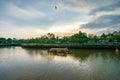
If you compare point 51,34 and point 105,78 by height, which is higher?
point 51,34

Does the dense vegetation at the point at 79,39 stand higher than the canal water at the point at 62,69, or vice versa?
the dense vegetation at the point at 79,39

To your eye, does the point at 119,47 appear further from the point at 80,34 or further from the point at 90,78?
the point at 80,34

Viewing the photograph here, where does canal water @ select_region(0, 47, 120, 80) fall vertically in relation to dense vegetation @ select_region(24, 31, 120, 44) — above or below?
below

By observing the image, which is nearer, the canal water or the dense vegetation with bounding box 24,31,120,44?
the canal water

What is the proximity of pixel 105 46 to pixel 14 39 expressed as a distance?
499ft

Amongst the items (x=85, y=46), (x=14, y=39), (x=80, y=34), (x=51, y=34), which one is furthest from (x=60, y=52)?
(x=14, y=39)

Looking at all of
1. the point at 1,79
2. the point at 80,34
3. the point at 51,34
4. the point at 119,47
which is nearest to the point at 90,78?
the point at 1,79

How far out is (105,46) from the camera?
6081 centimetres

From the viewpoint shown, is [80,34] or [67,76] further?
[80,34]

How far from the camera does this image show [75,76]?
1886cm

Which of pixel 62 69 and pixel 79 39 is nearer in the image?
pixel 62 69

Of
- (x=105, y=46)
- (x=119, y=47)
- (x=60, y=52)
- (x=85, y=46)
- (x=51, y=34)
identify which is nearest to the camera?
(x=60, y=52)

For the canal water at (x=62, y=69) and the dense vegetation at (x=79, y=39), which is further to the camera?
the dense vegetation at (x=79, y=39)

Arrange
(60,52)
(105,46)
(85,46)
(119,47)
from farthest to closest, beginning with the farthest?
(85,46)
(105,46)
(119,47)
(60,52)
